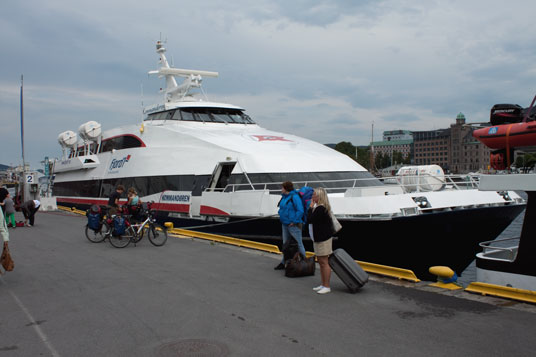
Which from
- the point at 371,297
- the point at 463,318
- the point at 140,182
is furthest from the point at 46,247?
the point at 463,318

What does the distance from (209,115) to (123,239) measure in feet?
25.0

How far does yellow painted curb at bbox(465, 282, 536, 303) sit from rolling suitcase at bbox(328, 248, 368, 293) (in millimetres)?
1430

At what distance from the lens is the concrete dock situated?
430cm

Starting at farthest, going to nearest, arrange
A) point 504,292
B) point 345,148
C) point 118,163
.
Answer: point 345,148 → point 118,163 → point 504,292

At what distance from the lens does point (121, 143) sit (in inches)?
706

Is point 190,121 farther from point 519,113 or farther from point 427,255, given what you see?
point 519,113

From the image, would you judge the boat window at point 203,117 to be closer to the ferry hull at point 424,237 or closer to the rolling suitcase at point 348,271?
the ferry hull at point 424,237

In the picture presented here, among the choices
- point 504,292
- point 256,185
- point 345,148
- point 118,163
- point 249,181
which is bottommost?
point 504,292

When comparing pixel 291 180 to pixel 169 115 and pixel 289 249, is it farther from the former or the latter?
pixel 169 115

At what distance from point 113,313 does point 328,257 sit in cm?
295

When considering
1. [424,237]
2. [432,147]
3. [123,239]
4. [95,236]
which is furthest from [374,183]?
[432,147]

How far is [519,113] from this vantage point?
6660mm

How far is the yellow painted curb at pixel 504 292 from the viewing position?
218 inches

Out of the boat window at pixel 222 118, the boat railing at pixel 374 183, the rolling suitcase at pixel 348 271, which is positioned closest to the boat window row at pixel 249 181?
the boat railing at pixel 374 183
